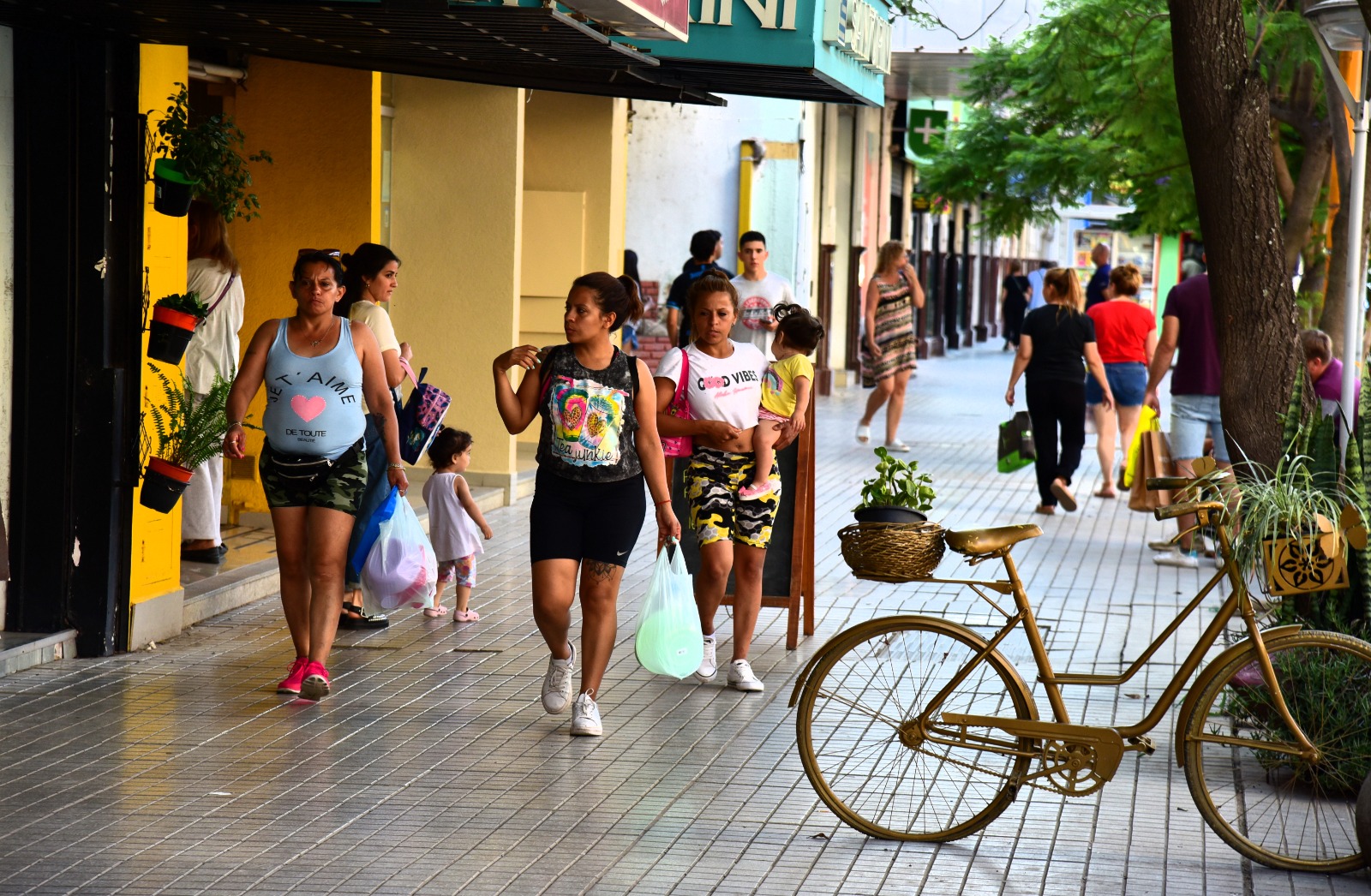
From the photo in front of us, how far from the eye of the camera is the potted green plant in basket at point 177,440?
7.19 meters

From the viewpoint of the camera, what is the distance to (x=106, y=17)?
6551 mm

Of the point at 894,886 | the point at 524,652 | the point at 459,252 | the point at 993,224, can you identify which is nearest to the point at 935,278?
the point at 993,224

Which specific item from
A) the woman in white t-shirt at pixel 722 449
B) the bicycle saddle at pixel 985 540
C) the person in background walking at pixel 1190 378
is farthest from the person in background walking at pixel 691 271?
the bicycle saddle at pixel 985 540

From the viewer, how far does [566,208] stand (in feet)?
47.8

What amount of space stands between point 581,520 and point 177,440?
2.12 m

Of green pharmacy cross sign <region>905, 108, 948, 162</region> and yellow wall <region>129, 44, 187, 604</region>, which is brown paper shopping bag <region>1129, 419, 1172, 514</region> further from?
green pharmacy cross sign <region>905, 108, 948, 162</region>

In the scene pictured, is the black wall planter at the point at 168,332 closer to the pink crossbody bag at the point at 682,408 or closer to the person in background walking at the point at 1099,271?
the pink crossbody bag at the point at 682,408

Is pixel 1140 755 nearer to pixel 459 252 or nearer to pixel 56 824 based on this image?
pixel 56 824

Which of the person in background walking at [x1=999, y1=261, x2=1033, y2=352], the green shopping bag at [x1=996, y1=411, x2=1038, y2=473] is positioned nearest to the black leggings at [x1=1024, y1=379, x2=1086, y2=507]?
the green shopping bag at [x1=996, y1=411, x2=1038, y2=473]

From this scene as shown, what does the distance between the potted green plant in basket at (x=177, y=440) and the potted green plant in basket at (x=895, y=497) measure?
2.88 meters

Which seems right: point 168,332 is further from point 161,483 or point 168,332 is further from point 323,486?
point 323,486

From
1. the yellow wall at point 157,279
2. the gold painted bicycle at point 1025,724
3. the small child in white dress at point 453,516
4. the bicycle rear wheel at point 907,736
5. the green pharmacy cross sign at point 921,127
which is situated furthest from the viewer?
the green pharmacy cross sign at point 921,127

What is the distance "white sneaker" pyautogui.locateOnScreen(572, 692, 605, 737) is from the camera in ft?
20.6

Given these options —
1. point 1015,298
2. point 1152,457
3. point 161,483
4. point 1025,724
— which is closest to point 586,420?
point 1025,724
